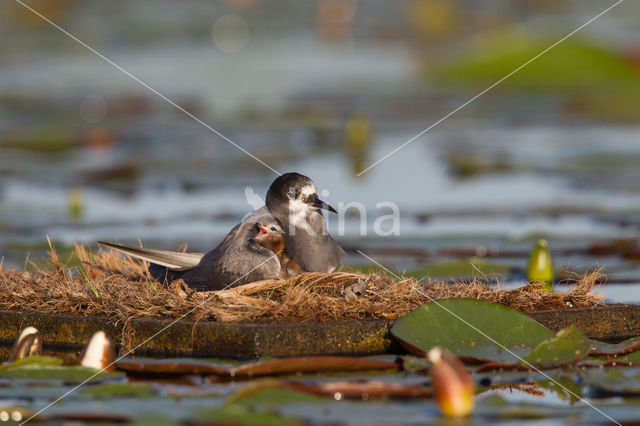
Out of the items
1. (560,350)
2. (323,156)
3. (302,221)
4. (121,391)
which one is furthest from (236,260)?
(323,156)

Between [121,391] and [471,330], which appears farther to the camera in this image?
[471,330]

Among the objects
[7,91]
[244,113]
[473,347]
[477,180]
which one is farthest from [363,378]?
[7,91]

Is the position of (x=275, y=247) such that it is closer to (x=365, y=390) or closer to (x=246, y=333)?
(x=246, y=333)

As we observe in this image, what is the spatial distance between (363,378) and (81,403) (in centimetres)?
154

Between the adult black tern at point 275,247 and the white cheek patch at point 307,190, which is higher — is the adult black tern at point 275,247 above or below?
below

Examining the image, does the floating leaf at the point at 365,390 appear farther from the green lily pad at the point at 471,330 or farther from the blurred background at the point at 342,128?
the blurred background at the point at 342,128

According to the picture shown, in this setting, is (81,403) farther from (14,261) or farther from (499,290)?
(14,261)

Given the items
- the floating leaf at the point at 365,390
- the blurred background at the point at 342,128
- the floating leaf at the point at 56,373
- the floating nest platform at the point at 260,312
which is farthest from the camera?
the blurred background at the point at 342,128

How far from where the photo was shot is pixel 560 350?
6.67 metres

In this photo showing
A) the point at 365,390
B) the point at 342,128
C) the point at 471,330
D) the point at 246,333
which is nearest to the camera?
the point at 365,390

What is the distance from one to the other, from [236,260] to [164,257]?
679mm

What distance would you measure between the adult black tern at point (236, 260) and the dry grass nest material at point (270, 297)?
174 mm

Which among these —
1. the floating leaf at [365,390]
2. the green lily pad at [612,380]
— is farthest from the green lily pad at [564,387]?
the floating leaf at [365,390]

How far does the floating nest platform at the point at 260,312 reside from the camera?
23.2 ft
